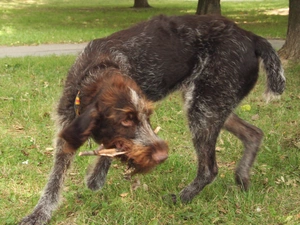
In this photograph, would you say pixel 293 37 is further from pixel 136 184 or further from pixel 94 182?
pixel 94 182

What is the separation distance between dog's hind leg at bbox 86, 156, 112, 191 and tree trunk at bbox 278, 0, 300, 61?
623cm

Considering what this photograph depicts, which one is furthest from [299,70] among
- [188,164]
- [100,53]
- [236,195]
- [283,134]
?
[100,53]

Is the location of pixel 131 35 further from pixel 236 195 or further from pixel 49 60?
pixel 49 60

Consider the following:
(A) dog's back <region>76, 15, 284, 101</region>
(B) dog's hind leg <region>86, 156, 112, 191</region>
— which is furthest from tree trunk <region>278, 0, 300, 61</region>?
(B) dog's hind leg <region>86, 156, 112, 191</region>

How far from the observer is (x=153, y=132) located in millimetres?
3422

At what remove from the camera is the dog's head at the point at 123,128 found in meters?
3.32

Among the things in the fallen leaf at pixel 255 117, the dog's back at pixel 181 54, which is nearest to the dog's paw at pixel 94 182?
the dog's back at pixel 181 54

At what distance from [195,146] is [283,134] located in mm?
1826

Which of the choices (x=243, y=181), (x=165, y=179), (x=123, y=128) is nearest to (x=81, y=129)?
(x=123, y=128)

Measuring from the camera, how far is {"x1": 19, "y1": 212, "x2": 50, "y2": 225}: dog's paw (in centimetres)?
416

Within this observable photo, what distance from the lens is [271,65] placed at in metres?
4.75

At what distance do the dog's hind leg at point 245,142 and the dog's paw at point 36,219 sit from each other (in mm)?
1957

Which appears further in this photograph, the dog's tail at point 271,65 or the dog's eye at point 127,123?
the dog's tail at point 271,65

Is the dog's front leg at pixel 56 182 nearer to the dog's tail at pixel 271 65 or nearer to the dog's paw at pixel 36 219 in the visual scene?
the dog's paw at pixel 36 219
